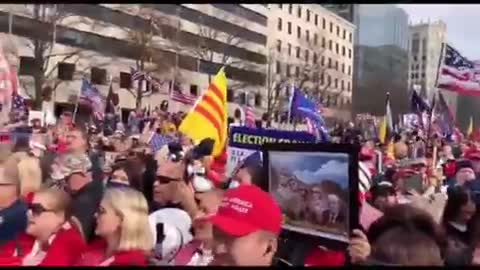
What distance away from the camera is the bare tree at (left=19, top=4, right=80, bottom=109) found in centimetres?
387

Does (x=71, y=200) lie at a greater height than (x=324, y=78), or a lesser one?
lesser

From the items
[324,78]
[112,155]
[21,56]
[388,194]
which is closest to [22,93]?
[21,56]

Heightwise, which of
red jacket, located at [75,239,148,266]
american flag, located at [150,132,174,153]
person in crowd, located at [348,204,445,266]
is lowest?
red jacket, located at [75,239,148,266]

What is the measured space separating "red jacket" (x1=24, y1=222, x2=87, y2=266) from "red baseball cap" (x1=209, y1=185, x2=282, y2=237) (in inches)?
19.7

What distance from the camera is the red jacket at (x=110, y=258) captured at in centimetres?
389

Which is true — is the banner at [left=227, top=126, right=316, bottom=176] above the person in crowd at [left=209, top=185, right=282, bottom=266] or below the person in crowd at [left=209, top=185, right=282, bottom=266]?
above

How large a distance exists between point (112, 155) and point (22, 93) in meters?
0.40

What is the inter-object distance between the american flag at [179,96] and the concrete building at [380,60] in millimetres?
602

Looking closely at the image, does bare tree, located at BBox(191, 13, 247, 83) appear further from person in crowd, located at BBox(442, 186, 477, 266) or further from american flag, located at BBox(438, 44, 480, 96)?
person in crowd, located at BBox(442, 186, 477, 266)

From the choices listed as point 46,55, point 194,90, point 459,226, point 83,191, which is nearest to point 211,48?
point 194,90

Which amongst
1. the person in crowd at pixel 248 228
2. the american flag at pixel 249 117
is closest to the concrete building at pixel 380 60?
the american flag at pixel 249 117

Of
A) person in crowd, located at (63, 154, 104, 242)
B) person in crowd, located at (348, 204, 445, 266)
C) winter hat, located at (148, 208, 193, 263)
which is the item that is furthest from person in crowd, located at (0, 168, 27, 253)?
person in crowd, located at (348, 204, 445, 266)

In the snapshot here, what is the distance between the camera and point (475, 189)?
393 centimetres

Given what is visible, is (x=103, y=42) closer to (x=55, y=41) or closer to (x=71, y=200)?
(x=55, y=41)
